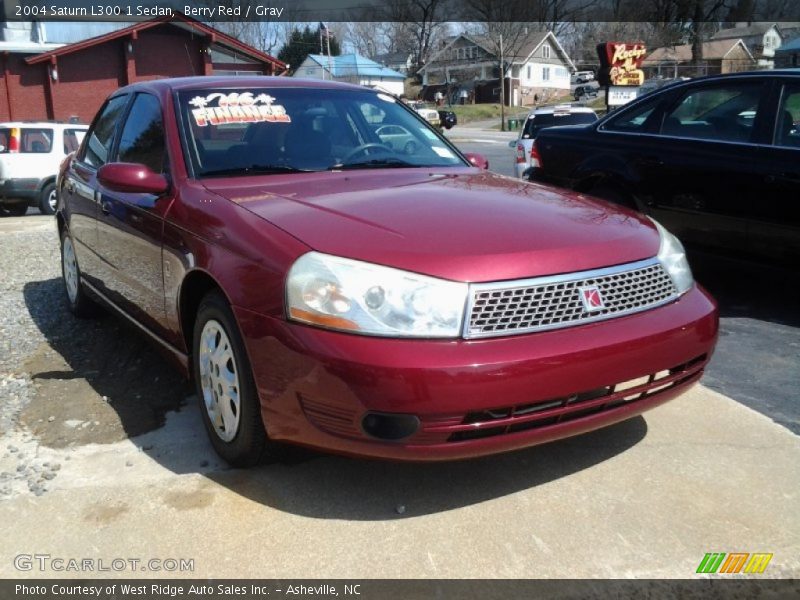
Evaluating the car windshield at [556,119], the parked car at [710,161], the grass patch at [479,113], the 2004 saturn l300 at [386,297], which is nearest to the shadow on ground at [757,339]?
the parked car at [710,161]

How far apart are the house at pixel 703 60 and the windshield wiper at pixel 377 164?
38.7 m

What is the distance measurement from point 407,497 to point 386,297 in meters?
0.86

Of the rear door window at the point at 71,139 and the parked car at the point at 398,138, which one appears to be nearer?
the parked car at the point at 398,138

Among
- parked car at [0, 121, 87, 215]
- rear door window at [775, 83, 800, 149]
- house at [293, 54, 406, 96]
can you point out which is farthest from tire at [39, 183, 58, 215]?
house at [293, 54, 406, 96]

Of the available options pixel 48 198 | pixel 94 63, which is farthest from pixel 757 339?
pixel 94 63

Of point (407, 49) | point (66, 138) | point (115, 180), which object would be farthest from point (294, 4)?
point (115, 180)

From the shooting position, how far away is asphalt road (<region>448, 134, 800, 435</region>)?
386cm

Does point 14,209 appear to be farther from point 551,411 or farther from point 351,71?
point 351,71

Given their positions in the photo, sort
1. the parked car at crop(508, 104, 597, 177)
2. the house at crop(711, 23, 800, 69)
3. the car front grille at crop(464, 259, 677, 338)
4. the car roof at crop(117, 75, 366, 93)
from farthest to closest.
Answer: the house at crop(711, 23, 800, 69), the parked car at crop(508, 104, 597, 177), the car roof at crop(117, 75, 366, 93), the car front grille at crop(464, 259, 677, 338)

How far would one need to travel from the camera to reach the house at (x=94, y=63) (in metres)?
24.3

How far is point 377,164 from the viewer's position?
3.87 metres

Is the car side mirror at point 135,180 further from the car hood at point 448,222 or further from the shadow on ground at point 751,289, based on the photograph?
the shadow on ground at point 751,289

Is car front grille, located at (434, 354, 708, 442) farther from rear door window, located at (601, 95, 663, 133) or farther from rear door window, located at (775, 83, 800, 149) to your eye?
rear door window, located at (601, 95, 663, 133)

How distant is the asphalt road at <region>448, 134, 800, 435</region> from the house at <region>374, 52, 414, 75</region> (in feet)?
258
